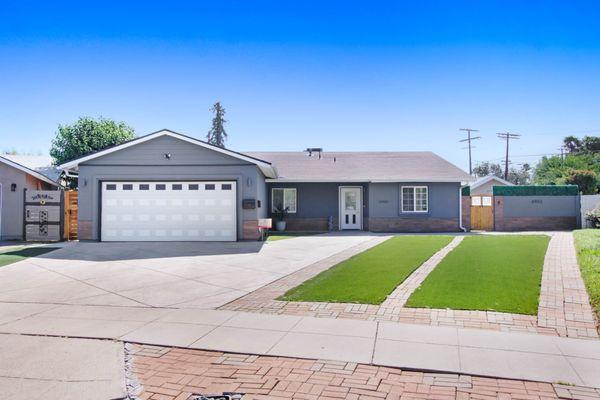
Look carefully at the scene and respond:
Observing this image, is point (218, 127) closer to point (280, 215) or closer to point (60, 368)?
point (280, 215)

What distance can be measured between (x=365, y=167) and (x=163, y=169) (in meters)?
11.5

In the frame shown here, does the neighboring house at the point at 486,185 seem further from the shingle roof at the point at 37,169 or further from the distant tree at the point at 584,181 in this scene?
the shingle roof at the point at 37,169

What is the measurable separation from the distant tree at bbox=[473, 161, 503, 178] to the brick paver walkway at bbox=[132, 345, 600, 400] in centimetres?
8170

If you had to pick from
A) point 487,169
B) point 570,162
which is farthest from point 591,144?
point 487,169

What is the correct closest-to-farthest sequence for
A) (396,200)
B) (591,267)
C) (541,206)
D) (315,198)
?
(591,267), (396,200), (315,198), (541,206)

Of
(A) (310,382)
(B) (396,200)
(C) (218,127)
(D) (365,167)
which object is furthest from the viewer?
(C) (218,127)

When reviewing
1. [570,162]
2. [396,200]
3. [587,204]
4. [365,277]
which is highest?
[570,162]

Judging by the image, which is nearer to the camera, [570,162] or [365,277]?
[365,277]

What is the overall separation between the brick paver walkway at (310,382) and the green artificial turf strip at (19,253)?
9529 millimetres

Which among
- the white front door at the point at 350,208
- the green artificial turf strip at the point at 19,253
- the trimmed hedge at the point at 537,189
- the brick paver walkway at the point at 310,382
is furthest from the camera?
the trimmed hedge at the point at 537,189

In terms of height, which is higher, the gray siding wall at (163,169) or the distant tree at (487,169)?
the distant tree at (487,169)

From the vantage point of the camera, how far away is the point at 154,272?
33.3ft

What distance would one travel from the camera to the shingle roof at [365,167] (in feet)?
72.4

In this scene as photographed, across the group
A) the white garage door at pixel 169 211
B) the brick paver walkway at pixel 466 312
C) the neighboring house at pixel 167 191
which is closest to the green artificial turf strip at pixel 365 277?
the brick paver walkway at pixel 466 312
